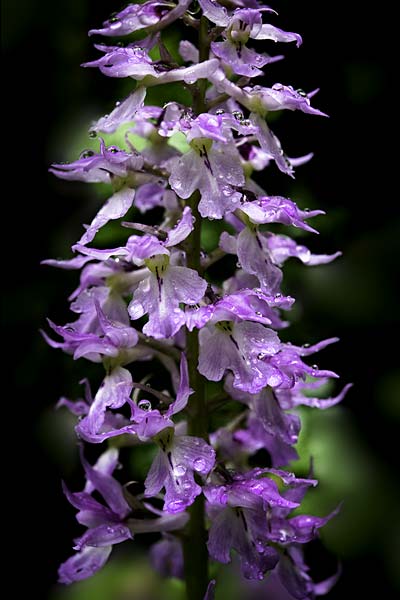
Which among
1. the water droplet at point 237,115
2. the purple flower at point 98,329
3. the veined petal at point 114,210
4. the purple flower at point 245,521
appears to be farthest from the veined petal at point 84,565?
the water droplet at point 237,115

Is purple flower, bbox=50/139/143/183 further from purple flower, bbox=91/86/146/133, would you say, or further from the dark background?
the dark background

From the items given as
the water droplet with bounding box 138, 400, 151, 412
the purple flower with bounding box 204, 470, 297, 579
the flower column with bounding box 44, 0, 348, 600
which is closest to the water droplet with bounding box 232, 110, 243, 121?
the flower column with bounding box 44, 0, 348, 600

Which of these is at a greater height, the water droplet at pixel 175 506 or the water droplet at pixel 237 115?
the water droplet at pixel 237 115

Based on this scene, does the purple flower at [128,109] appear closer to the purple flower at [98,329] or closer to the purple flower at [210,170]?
the purple flower at [210,170]

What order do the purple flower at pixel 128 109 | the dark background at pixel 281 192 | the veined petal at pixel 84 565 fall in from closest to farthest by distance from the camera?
the purple flower at pixel 128 109 < the veined petal at pixel 84 565 < the dark background at pixel 281 192

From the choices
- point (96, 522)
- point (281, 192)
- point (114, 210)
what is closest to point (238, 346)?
point (114, 210)

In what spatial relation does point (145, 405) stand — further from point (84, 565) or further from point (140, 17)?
point (140, 17)
